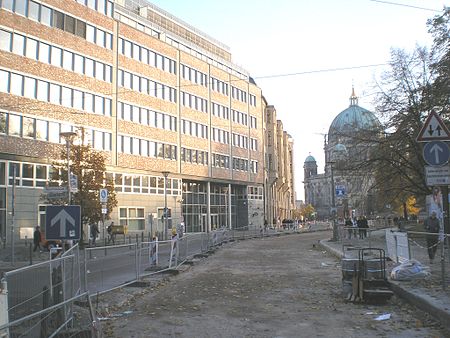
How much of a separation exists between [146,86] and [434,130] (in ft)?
145

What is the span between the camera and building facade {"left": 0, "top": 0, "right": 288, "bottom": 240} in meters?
38.7

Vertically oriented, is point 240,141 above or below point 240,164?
above

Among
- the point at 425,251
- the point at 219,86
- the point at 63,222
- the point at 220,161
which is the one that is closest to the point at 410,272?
the point at 425,251

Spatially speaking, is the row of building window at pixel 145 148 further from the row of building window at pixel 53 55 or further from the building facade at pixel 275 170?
the building facade at pixel 275 170

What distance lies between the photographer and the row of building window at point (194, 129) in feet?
194

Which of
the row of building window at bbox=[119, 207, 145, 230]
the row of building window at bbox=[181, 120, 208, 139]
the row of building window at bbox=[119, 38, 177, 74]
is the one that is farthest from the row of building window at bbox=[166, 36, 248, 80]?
the row of building window at bbox=[119, 207, 145, 230]

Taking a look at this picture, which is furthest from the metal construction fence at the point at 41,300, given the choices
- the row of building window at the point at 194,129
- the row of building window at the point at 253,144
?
the row of building window at the point at 253,144

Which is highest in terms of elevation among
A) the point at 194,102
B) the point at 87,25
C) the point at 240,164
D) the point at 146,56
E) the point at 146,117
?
the point at 87,25

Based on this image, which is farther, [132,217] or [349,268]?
[132,217]

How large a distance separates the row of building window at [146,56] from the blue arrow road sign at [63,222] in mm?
41148

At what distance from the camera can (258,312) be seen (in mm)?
9883

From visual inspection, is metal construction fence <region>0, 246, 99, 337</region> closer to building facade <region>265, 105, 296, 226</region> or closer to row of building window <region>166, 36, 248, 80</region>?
row of building window <region>166, 36, 248, 80</region>

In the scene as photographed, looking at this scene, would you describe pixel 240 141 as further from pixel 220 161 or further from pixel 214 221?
pixel 214 221

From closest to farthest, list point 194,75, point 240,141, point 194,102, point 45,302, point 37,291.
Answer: point 37,291, point 45,302, point 194,102, point 194,75, point 240,141
